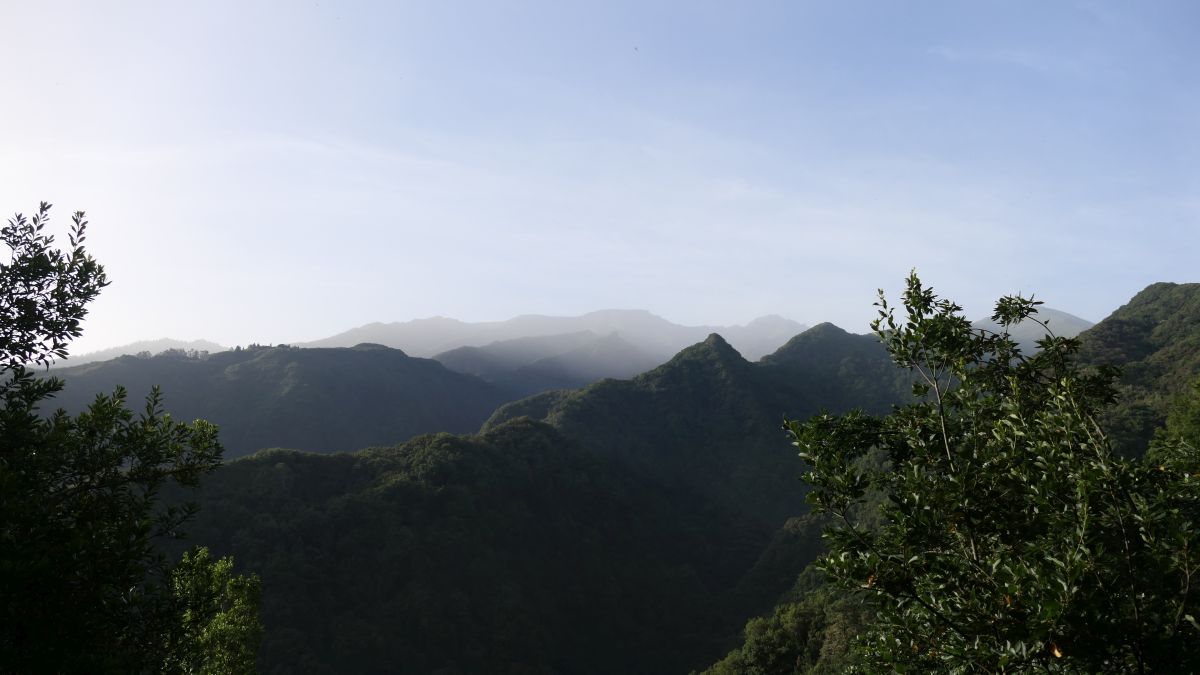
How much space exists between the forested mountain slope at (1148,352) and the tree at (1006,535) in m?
53.1

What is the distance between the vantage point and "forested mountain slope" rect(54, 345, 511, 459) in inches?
5002

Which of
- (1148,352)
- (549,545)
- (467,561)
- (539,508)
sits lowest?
(549,545)

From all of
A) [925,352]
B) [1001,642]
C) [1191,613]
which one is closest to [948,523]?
[1001,642]

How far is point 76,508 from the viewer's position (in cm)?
889

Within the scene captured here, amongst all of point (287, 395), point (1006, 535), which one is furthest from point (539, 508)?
point (1006, 535)

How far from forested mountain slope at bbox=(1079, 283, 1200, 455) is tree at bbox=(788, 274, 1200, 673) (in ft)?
174

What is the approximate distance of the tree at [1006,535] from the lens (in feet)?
18.0

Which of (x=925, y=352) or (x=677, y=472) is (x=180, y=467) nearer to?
(x=925, y=352)

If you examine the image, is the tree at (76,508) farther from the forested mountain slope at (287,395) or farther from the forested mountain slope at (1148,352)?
the forested mountain slope at (287,395)

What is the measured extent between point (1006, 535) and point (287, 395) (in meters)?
157

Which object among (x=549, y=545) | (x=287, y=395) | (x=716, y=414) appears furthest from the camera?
(x=287, y=395)

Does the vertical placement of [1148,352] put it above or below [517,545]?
above

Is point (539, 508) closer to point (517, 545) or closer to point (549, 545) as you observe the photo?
point (549, 545)

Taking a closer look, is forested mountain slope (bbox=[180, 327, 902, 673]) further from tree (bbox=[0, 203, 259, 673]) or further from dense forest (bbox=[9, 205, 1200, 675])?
tree (bbox=[0, 203, 259, 673])
